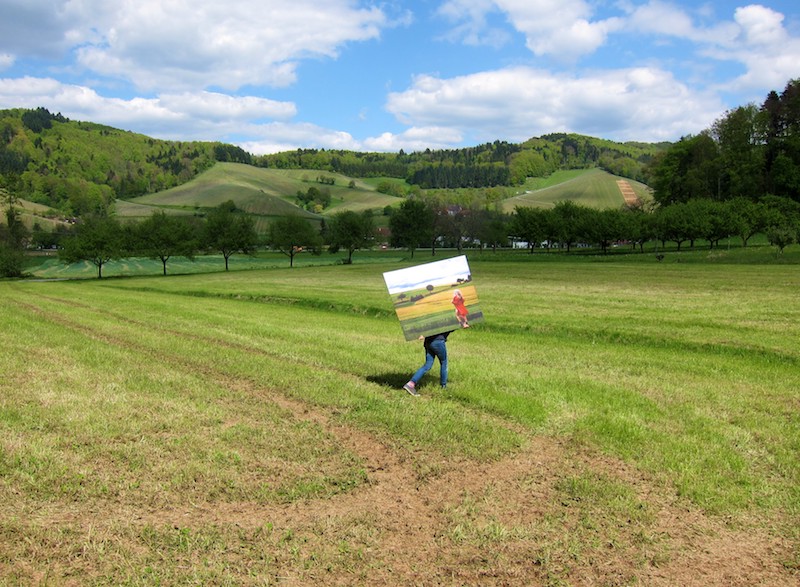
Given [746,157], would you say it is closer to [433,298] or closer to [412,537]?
[433,298]

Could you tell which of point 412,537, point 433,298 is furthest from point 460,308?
point 412,537

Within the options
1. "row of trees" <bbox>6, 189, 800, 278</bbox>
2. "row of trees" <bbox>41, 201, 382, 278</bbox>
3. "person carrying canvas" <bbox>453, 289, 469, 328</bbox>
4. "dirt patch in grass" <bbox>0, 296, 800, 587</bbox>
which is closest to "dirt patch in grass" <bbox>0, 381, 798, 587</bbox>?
"dirt patch in grass" <bbox>0, 296, 800, 587</bbox>

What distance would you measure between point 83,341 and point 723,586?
66.2 feet

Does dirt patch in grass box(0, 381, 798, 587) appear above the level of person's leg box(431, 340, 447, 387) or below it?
below

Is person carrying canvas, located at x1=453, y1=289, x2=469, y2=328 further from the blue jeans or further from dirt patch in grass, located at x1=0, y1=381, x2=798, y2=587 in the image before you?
dirt patch in grass, located at x1=0, y1=381, x2=798, y2=587

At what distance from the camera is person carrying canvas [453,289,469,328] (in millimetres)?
13055

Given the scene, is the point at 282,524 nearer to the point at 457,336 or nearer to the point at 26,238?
the point at 457,336

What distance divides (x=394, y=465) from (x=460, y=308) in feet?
16.0

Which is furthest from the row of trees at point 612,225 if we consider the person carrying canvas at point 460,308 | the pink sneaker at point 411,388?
the pink sneaker at point 411,388

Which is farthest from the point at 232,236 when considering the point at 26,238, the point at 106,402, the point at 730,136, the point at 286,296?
the point at 730,136

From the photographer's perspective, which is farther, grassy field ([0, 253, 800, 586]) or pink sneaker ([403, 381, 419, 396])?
pink sneaker ([403, 381, 419, 396])

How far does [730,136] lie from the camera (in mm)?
122875

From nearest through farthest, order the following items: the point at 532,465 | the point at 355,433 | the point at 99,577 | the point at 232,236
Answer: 1. the point at 99,577
2. the point at 532,465
3. the point at 355,433
4. the point at 232,236

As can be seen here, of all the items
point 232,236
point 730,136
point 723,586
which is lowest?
point 723,586
